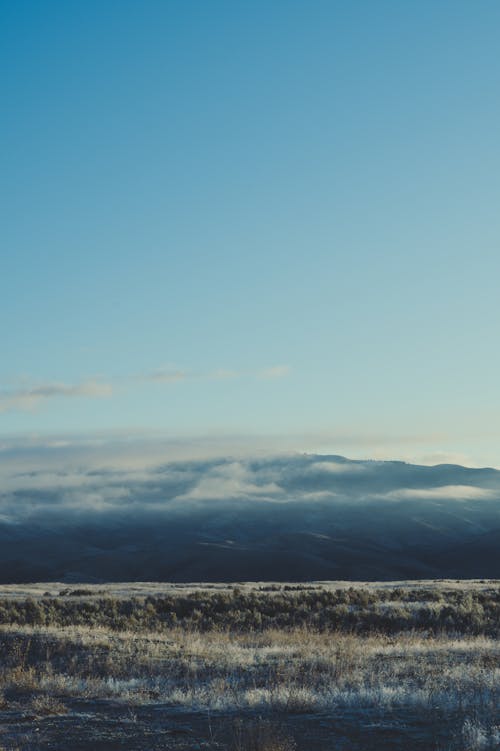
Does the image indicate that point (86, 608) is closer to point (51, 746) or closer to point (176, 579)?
point (51, 746)

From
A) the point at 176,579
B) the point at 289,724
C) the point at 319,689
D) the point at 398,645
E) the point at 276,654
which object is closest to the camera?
the point at 289,724

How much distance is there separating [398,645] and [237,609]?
1219cm

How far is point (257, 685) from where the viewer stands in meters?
14.4

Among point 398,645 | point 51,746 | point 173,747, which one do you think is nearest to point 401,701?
point 173,747

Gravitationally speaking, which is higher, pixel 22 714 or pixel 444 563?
pixel 22 714

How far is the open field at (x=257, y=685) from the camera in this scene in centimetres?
1023

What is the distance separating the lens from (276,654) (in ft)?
59.5

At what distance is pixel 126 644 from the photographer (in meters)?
19.2

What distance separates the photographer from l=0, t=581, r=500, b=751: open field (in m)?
10.2

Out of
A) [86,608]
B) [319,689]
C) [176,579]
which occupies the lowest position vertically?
[176,579]

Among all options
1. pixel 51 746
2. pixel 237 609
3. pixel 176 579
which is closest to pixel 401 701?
pixel 51 746

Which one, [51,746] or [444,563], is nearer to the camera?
[51,746]

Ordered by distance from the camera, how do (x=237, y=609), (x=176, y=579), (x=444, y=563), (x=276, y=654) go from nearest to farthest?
(x=276, y=654)
(x=237, y=609)
(x=176, y=579)
(x=444, y=563)

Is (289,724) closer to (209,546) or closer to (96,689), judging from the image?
(96,689)
